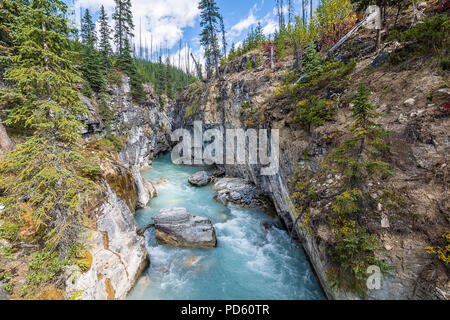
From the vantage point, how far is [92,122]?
13.4m

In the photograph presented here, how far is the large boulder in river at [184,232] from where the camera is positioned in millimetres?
9086

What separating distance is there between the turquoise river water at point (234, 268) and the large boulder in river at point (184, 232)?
35cm

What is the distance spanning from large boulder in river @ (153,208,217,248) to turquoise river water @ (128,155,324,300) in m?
0.35

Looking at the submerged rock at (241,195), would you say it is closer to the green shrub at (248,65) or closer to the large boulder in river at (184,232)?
the large boulder in river at (184,232)

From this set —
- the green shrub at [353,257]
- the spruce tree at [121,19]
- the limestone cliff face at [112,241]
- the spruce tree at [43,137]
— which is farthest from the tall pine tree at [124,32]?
the green shrub at [353,257]

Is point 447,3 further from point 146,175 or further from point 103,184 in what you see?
point 146,175

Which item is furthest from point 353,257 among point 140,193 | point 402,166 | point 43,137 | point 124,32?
point 124,32

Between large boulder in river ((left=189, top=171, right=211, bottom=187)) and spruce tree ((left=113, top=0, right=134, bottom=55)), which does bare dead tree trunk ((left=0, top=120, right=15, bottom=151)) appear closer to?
large boulder in river ((left=189, top=171, right=211, bottom=187))

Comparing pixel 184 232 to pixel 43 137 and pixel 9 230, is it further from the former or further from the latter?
pixel 43 137

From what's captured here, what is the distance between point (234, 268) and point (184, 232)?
3299 mm

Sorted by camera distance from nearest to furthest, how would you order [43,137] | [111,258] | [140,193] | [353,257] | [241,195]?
[353,257], [43,137], [111,258], [140,193], [241,195]

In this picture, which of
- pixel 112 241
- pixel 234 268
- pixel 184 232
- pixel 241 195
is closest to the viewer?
pixel 112 241

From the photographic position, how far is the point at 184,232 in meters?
9.22
